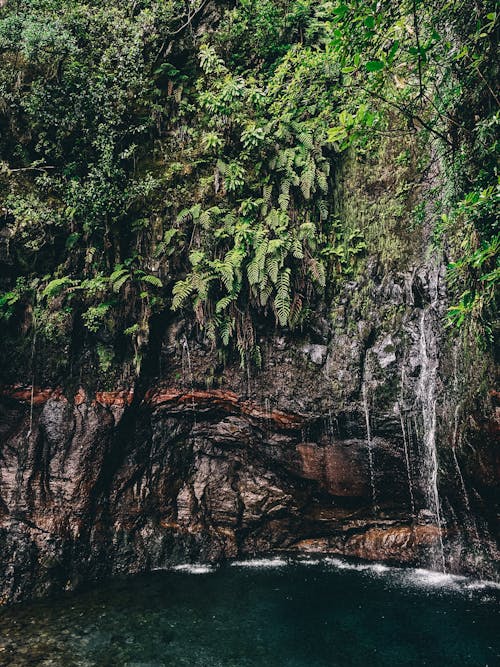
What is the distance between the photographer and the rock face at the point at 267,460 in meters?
8.20

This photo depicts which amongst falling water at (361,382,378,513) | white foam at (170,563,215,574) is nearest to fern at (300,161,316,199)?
falling water at (361,382,378,513)

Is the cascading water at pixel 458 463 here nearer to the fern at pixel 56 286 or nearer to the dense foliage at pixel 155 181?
the dense foliage at pixel 155 181

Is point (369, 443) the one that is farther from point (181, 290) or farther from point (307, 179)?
point (307, 179)

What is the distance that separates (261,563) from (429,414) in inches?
187

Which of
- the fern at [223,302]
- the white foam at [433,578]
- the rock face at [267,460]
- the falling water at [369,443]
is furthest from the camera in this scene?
the falling water at [369,443]

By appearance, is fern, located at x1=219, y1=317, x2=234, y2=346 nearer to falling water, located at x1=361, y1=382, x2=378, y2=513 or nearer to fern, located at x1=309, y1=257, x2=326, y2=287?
fern, located at x1=309, y1=257, x2=326, y2=287

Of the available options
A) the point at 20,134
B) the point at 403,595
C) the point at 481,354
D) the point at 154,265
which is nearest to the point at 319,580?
the point at 403,595

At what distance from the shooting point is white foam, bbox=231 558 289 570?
916cm

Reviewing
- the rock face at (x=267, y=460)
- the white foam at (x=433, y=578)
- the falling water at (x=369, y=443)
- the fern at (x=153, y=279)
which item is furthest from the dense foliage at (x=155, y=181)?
the white foam at (x=433, y=578)

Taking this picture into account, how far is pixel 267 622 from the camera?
692 centimetres

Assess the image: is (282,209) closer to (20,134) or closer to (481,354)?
(481,354)

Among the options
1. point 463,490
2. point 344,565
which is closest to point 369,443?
point 463,490

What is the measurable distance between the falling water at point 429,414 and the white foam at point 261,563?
3238mm

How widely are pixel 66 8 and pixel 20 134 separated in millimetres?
3376
